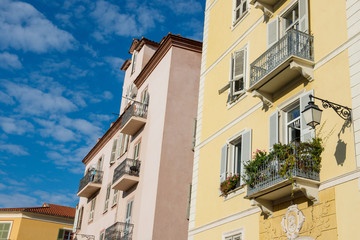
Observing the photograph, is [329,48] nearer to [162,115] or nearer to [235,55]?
[235,55]

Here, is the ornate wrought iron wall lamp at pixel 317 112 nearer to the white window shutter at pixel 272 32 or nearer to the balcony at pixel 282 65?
the balcony at pixel 282 65

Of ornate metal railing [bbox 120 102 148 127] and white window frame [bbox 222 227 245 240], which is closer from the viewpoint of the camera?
white window frame [bbox 222 227 245 240]

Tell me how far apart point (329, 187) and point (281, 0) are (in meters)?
6.34

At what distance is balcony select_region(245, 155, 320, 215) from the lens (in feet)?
36.3

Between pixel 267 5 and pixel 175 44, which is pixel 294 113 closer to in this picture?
pixel 267 5

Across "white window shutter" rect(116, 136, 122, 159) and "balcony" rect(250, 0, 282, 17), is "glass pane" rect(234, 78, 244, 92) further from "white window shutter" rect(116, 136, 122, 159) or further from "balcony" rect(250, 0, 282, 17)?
"white window shutter" rect(116, 136, 122, 159)

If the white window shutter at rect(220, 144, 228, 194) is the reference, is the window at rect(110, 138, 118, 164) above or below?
above

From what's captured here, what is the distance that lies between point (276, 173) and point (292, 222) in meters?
1.19

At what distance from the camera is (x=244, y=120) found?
15273 millimetres

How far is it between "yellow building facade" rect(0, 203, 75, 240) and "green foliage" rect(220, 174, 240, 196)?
3555 cm

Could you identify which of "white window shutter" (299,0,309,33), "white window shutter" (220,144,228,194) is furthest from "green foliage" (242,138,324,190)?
"white window shutter" (299,0,309,33)

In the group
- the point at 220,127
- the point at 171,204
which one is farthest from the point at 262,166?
the point at 171,204

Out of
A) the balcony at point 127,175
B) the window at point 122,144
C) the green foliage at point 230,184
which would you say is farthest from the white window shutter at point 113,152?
the green foliage at point 230,184

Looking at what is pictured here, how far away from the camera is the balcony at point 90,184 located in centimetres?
3360
